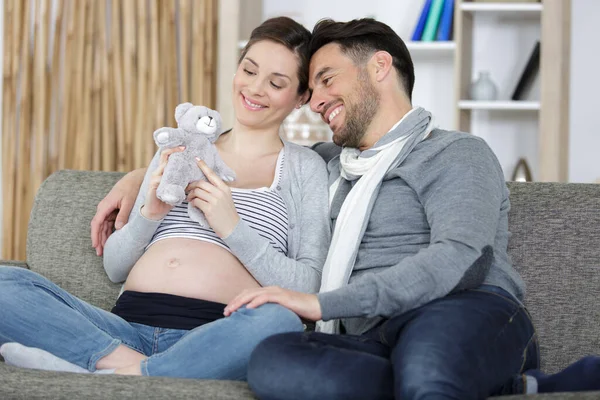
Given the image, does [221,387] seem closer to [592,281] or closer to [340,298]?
[340,298]

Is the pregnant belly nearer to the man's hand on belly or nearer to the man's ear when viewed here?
the man's hand on belly

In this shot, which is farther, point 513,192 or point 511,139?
point 511,139

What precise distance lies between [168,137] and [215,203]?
0.59 ft

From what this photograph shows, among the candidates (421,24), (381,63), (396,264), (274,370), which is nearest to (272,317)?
(274,370)

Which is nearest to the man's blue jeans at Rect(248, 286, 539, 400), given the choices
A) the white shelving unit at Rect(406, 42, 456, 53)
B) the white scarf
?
the white scarf

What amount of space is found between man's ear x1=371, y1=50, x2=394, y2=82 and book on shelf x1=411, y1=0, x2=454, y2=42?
159 cm

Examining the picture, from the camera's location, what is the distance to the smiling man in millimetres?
1443

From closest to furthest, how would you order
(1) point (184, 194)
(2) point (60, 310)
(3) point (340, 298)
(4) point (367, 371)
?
(4) point (367, 371)
(3) point (340, 298)
(2) point (60, 310)
(1) point (184, 194)

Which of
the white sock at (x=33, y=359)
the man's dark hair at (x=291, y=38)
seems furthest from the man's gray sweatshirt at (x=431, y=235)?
the white sock at (x=33, y=359)

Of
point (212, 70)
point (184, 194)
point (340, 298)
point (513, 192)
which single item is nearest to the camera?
point (340, 298)

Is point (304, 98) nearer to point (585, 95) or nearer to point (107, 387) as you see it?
point (107, 387)

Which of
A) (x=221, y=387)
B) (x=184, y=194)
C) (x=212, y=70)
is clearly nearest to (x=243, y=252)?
(x=184, y=194)

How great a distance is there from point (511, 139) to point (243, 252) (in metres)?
2.21

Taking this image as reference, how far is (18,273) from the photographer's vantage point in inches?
68.0
